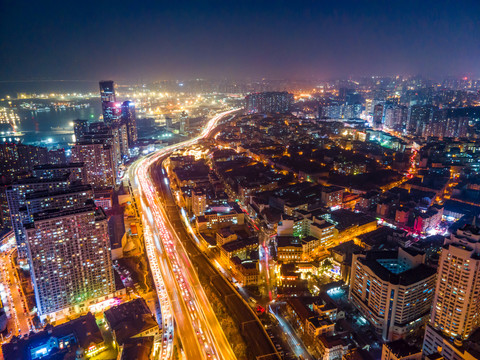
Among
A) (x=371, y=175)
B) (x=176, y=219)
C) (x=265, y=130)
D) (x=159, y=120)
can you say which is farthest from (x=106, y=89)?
(x=371, y=175)

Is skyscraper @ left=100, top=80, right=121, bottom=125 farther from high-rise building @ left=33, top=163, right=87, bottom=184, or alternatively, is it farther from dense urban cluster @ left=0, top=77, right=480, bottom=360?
high-rise building @ left=33, top=163, right=87, bottom=184

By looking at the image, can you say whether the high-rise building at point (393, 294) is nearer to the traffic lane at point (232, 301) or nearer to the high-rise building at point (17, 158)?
the traffic lane at point (232, 301)

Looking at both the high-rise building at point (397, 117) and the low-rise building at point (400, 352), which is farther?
the high-rise building at point (397, 117)

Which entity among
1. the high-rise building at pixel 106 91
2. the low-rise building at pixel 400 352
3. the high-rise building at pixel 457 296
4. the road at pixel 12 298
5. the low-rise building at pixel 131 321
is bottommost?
the road at pixel 12 298

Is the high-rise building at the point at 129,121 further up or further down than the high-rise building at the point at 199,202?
further up

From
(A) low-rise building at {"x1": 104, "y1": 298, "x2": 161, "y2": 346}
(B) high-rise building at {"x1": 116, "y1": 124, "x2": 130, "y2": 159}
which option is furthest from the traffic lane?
(B) high-rise building at {"x1": 116, "y1": 124, "x2": 130, "y2": 159}

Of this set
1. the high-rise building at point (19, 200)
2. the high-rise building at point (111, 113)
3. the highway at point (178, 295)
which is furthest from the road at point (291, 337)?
the high-rise building at point (111, 113)

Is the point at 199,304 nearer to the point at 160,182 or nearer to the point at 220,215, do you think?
the point at 220,215
